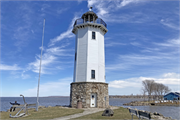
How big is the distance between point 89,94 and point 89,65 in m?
4.47

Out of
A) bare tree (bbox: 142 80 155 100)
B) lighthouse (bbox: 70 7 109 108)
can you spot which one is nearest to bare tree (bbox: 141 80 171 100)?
bare tree (bbox: 142 80 155 100)

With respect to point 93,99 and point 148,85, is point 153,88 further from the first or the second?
point 93,99

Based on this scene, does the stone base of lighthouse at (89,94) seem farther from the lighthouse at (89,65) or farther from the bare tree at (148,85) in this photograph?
the bare tree at (148,85)

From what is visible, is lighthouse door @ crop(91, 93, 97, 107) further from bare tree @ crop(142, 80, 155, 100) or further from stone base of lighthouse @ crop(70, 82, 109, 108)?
bare tree @ crop(142, 80, 155, 100)

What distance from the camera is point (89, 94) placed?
20203mm

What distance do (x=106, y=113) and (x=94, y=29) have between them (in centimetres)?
1455

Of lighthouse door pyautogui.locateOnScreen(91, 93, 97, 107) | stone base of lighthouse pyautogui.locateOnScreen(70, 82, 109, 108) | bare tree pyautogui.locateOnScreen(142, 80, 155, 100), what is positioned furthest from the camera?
bare tree pyautogui.locateOnScreen(142, 80, 155, 100)

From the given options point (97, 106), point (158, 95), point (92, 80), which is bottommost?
point (158, 95)

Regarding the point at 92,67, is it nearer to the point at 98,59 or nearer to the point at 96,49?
the point at 98,59

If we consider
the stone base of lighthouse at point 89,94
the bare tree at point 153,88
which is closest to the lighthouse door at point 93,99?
the stone base of lighthouse at point 89,94

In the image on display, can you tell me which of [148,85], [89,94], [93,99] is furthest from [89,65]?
[148,85]

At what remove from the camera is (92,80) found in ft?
69.3

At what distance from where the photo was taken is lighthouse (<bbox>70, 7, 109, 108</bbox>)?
67.2 ft

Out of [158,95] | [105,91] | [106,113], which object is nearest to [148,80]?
[158,95]
